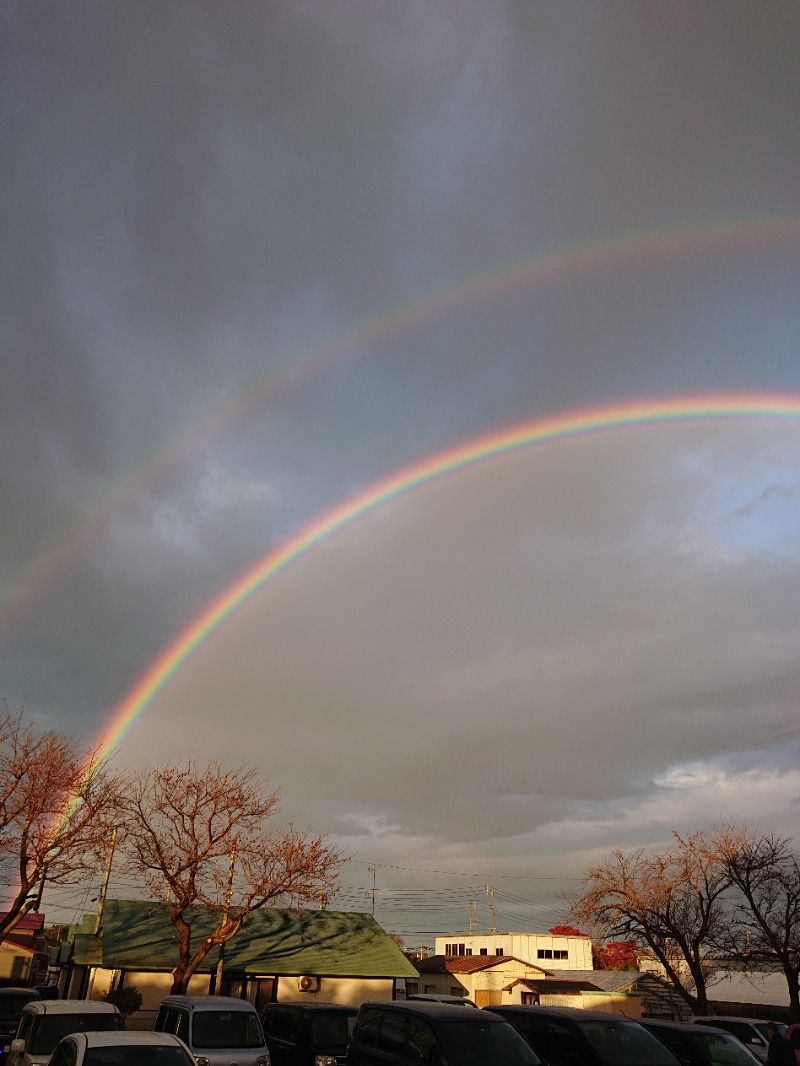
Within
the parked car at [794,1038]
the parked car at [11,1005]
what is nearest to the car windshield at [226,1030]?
the parked car at [11,1005]

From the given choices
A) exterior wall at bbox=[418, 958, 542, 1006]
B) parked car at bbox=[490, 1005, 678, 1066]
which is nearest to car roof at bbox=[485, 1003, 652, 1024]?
parked car at bbox=[490, 1005, 678, 1066]

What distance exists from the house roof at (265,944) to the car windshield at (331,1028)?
20635 millimetres

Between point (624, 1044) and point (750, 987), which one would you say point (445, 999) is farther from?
point (750, 987)

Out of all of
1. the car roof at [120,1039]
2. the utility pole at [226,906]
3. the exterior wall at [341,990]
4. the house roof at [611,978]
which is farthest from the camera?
the house roof at [611,978]

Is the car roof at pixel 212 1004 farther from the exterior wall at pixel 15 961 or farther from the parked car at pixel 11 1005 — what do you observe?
the exterior wall at pixel 15 961

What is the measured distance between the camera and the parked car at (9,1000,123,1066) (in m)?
12.5

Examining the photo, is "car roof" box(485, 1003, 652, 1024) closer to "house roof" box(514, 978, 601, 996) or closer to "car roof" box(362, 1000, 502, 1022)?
"car roof" box(362, 1000, 502, 1022)

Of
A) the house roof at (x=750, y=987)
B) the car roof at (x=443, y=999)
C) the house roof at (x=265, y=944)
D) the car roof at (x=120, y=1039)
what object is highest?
the house roof at (x=265, y=944)

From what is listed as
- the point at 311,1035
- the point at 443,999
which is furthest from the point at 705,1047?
the point at 443,999

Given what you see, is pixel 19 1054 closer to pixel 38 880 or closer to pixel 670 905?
pixel 38 880

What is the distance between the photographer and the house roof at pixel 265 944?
1412 inches

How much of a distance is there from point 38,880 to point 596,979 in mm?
48509

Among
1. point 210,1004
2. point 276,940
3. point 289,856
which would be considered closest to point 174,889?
point 289,856

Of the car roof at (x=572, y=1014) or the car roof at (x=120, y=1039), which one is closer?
the car roof at (x=120, y=1039)
